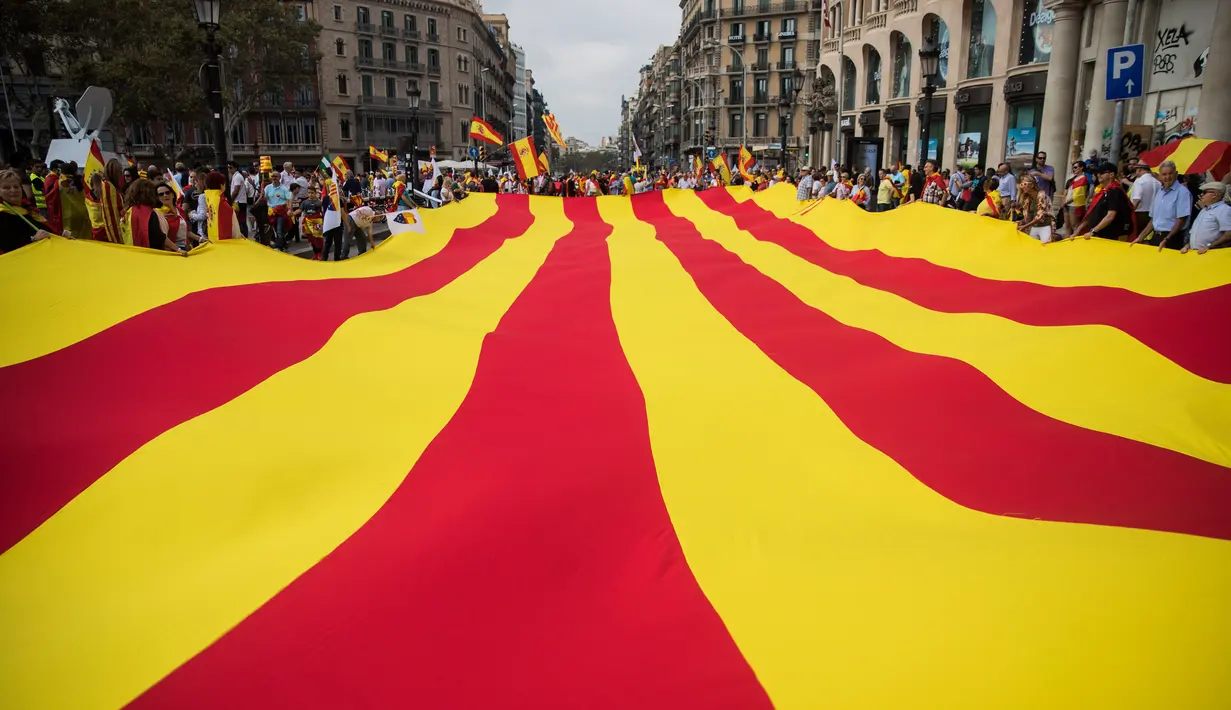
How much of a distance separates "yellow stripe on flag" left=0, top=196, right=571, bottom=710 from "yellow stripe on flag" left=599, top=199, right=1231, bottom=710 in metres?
1.25

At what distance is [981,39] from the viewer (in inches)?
995

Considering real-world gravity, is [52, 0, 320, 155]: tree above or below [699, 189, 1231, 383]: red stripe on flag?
above

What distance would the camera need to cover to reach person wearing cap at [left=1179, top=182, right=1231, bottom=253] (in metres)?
6.74

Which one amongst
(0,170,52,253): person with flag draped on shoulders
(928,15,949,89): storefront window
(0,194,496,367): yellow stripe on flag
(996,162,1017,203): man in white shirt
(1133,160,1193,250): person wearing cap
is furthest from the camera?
(928,15,949,89): storefront window

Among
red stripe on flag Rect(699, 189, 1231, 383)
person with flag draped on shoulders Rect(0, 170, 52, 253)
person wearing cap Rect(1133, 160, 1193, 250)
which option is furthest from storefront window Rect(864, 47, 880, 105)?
person with flag draped on shoulders Rect(0, 170, 52, 253)

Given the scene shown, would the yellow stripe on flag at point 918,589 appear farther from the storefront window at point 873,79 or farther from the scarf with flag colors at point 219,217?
the storefront window at point 873,79

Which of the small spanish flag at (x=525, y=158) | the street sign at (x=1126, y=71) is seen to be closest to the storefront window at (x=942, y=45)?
the small spanish flag at (x=525, y=158)

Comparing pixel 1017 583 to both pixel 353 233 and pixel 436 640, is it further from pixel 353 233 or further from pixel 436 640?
pixel 353 233

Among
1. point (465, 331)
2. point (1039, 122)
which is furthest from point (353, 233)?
point (1039, 122)

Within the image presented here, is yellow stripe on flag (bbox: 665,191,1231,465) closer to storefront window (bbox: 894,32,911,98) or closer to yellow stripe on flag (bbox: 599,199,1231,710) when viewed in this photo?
yellow stripe on flag (bbox: 599,199,1231,710)

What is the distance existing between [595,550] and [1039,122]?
81.0 ft

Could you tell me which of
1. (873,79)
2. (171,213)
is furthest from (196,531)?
(873,79)

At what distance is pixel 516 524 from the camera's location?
2648 mm

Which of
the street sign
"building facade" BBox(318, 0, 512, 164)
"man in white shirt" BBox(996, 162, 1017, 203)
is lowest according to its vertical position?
"man in white shirt" BBox(996, 162, 1017, 203)
